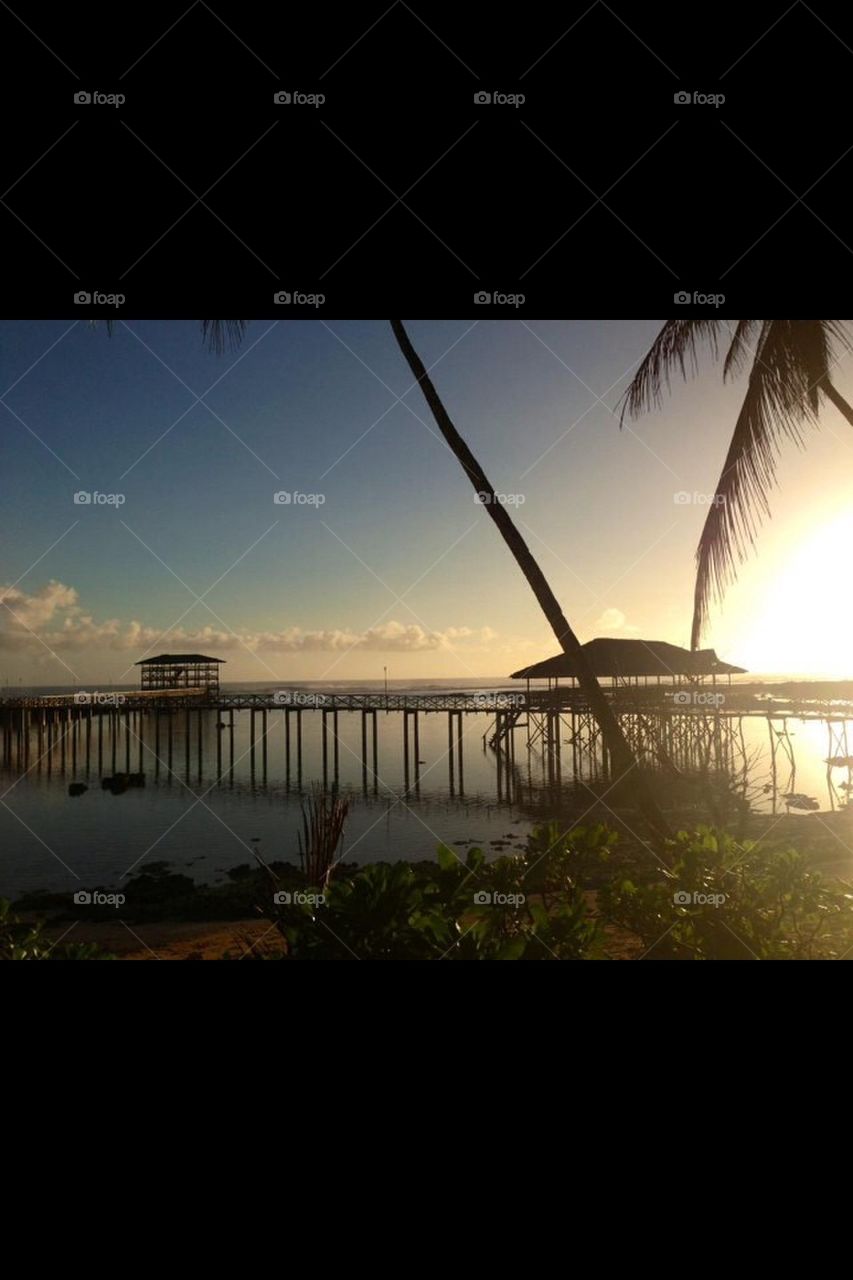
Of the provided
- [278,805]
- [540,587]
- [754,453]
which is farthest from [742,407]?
[278,805]

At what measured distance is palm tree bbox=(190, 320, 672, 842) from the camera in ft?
7.53

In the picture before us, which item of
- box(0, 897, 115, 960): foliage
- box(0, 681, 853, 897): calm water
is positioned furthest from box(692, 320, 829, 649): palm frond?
box(0, 897, 115, 960): foliage

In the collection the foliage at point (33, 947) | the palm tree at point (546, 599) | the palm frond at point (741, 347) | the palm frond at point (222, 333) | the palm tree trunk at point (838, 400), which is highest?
the palm frond at point (741, 347)

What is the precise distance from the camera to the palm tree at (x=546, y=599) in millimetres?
2295

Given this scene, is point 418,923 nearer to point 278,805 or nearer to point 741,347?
point 741,347

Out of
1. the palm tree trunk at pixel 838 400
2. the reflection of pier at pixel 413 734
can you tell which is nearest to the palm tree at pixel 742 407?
the palm tree trunk at pixel 838 400

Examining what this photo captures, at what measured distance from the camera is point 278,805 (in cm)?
1141

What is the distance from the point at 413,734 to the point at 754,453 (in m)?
13.1

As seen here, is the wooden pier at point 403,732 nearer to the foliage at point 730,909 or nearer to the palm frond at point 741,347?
the foliage at point 730,909
